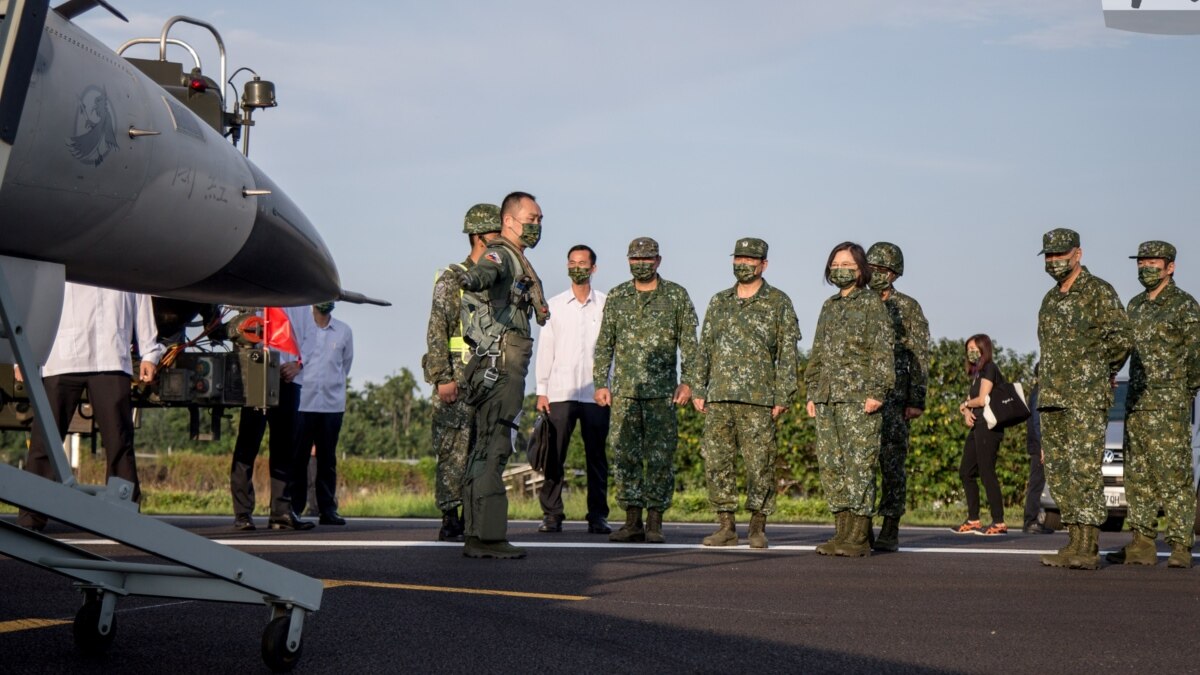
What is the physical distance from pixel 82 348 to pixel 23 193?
4496 millimetres

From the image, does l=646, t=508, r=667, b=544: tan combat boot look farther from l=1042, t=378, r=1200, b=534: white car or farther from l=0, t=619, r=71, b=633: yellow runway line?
l=0, t=619, r=71, b=633: yellow runway line

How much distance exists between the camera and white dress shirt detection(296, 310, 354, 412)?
12.9 m

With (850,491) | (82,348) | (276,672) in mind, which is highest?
(82,348)

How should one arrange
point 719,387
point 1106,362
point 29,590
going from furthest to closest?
point 719,387
point 1106,362
point 29,590

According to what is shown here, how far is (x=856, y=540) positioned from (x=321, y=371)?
17.6 ft

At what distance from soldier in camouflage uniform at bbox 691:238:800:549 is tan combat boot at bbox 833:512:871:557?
0.70 metres

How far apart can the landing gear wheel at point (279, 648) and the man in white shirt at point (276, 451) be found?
6.91 meters

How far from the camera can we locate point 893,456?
10.5m

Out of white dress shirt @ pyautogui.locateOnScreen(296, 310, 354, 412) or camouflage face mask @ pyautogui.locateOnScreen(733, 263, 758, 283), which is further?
white dress shirt @ pyautogui.locateOnScreen(296, 310, 354, 412)

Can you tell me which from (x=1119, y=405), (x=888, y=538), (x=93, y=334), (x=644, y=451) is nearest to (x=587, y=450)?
(x=644, y=451)

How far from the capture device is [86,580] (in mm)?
5168

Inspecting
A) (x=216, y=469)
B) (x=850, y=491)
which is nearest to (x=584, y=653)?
(x=850, y=491)

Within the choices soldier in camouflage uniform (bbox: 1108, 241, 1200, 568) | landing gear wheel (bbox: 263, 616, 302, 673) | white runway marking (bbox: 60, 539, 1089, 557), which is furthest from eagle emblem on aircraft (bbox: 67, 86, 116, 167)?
soldier in camouflage uniform (bbox: 1108, 241, 1200, 568)

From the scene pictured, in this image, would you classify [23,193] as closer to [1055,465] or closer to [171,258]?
[171,258]
